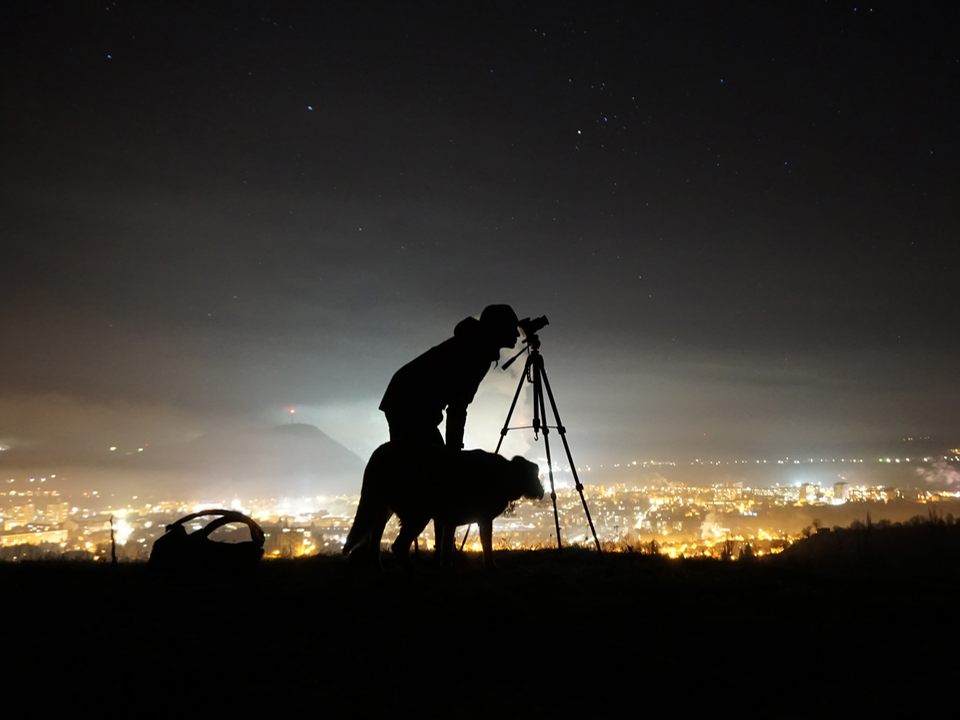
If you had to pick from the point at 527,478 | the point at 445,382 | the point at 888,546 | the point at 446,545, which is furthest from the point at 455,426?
the point at 888,546

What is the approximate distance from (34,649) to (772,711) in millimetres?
3424

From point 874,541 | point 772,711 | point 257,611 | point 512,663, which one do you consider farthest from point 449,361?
point 874,541

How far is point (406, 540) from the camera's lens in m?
4.48

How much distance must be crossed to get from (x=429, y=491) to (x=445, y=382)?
169 centimetres

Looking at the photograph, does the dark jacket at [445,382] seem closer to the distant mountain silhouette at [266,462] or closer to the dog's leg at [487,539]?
the dog's leg at [487,539]

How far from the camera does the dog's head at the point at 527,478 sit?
16.3 ft

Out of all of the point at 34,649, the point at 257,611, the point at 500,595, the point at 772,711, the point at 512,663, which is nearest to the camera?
the point at 772,711

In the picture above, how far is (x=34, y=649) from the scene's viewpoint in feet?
7.72

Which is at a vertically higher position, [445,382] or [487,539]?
[445,382]

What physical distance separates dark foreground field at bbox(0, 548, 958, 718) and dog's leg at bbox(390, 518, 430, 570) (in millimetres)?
418

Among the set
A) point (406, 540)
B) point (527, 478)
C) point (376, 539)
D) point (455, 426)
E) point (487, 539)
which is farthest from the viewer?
point (455, 426)

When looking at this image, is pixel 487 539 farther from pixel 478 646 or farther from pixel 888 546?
pixel 888 546

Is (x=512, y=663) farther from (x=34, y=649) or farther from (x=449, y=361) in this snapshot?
(x=449, y=361)

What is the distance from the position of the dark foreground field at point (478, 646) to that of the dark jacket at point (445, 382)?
223 centimetres
